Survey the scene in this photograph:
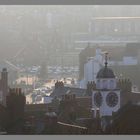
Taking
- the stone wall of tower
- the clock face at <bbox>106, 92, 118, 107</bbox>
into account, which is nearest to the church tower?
the clock face at <bbox>106, 92, 118, 107</bbox>

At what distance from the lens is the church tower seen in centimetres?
269

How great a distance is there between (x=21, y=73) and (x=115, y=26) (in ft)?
2.63

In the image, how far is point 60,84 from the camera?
2.76 meters

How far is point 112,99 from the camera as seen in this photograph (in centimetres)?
269

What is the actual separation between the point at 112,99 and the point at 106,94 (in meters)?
0.06

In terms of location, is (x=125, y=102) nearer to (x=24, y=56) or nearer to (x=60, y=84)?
(x=60, y=84)

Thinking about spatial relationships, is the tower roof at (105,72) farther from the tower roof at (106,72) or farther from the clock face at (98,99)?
the clock face at (98,99)

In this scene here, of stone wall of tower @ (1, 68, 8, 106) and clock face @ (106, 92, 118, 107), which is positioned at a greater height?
stone wall of tower @ (1, 68, 8, 106)

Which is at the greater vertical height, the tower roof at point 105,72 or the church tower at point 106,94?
the tower roof at point 105,72

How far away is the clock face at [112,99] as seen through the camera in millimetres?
2691

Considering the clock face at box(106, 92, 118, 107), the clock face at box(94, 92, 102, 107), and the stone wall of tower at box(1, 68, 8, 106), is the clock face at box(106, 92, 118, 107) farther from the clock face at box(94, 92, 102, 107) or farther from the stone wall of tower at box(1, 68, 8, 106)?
the stone wall of tower at box(1, 68, 8, 106)

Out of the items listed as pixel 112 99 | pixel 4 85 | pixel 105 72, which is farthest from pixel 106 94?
pixel 4 85

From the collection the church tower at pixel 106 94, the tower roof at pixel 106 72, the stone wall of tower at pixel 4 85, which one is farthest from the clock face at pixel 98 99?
the stone wall of tower at pixel 4 85

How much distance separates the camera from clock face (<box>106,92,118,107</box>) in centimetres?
269
